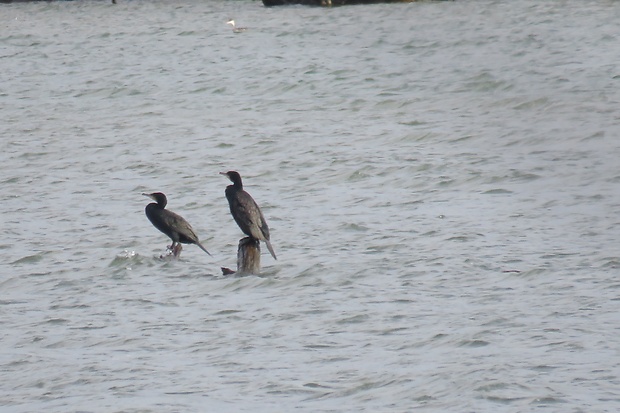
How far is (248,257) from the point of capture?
12711mm

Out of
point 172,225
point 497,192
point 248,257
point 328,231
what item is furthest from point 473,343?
point 497,192

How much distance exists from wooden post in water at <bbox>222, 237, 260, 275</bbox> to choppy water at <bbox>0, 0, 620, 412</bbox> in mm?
193

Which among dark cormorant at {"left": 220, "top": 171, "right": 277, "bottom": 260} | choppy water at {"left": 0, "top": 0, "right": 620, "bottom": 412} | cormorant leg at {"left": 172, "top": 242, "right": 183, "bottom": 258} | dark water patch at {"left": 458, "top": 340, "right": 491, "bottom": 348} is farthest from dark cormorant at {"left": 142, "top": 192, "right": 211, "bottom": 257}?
dark water patch at {"left": 458, "top": 340, "right": 491, "bottom": 348}

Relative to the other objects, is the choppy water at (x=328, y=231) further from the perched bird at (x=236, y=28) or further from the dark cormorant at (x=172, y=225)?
the perched bird at (x=236, y=28)

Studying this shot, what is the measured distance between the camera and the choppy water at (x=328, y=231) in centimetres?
961

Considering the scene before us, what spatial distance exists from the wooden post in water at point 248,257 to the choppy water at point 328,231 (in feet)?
0.63

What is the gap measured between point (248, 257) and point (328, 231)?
9.14ft

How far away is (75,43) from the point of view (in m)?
42.1

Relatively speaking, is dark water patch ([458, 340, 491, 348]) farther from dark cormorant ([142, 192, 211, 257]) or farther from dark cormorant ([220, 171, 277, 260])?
dark cormorant ([142, 192, 211, 257])

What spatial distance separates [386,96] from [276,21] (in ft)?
66.0

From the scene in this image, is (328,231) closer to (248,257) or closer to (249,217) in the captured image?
(248,257)

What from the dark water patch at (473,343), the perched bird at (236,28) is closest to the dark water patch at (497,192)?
the dark water patch at (473,343)

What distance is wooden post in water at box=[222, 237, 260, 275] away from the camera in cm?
1269

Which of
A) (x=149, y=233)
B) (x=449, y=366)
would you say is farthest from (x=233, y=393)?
(x=149, y=233)
